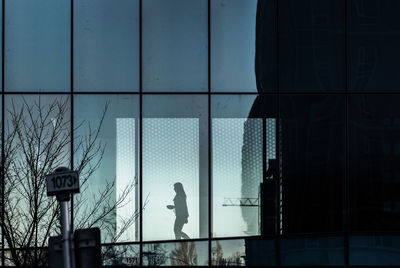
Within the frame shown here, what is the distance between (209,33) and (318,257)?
5.54 metres

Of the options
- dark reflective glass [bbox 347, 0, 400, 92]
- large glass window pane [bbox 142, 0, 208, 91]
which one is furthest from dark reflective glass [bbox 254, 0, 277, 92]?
dark reflective glass [bbox 347, 0, 400, 92]

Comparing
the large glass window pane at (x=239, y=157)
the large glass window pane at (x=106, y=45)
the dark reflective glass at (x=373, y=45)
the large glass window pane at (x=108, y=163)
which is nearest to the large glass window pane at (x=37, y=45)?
the large glass window pane at (x=106, y=45)

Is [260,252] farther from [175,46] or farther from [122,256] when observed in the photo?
[175,46]

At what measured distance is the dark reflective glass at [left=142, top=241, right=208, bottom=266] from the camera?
14062 mm

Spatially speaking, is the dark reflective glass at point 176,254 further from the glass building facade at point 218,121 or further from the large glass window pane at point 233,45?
the large glass window pane at point 233,45

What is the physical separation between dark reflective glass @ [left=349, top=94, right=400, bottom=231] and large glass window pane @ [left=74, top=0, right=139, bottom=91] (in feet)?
16.6

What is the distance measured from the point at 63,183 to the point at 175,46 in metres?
8.48

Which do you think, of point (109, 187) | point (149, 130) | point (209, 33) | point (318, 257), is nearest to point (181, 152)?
point (149, 130)

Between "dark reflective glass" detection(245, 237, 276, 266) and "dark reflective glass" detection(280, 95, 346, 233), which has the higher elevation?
"dark reflective glass" detection(280, 95, 346, 233)

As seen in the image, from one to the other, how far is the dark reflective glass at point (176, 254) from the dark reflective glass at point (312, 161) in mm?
1959

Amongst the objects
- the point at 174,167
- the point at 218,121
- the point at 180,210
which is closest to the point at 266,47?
the point at 218,121

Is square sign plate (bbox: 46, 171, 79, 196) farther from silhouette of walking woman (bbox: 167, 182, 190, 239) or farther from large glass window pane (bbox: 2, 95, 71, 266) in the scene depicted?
silhouette of walking woman (bbox: 167, 182, 190, 239)

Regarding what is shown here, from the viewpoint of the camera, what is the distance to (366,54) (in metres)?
14.5

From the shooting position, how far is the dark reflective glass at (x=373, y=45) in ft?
47.5
